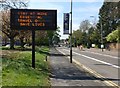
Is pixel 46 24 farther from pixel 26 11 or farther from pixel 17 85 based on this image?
pixel 17 85

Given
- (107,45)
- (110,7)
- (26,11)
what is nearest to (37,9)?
(26,11)

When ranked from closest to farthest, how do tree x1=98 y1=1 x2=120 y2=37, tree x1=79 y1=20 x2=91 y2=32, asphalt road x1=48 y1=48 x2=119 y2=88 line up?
asphalt road x1=48 y1=48 x2=119 y2=88 → tree x1=98 y1=1 x2=120 y2=37 → tree x1=79 y1=20 x2=91 y2=32

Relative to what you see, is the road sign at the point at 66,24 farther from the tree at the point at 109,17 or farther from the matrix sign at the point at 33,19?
the tree at the point at 109,17

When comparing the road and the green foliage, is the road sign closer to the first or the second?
the road

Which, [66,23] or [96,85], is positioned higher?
[66,23]

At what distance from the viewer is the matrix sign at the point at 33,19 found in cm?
2272

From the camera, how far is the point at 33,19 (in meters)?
22.9

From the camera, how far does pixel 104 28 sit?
11631 centimetres

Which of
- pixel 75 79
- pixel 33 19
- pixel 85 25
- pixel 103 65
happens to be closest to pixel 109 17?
pixel 85 25

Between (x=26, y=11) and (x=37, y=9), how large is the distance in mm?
724

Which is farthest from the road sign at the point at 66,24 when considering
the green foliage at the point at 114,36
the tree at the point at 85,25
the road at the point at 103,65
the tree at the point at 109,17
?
the tree at the point at 85,25

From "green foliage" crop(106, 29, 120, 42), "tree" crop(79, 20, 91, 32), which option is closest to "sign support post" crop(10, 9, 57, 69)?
"green foliage" crop(106, 29, 120, 42)

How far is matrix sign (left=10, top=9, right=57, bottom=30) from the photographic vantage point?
2272 centimetres

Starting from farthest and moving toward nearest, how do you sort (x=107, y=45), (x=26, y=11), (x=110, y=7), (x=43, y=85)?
(x=110, y=7) < (x=107, y=45) < (x=26, y=11) < (x=43, y=85)
